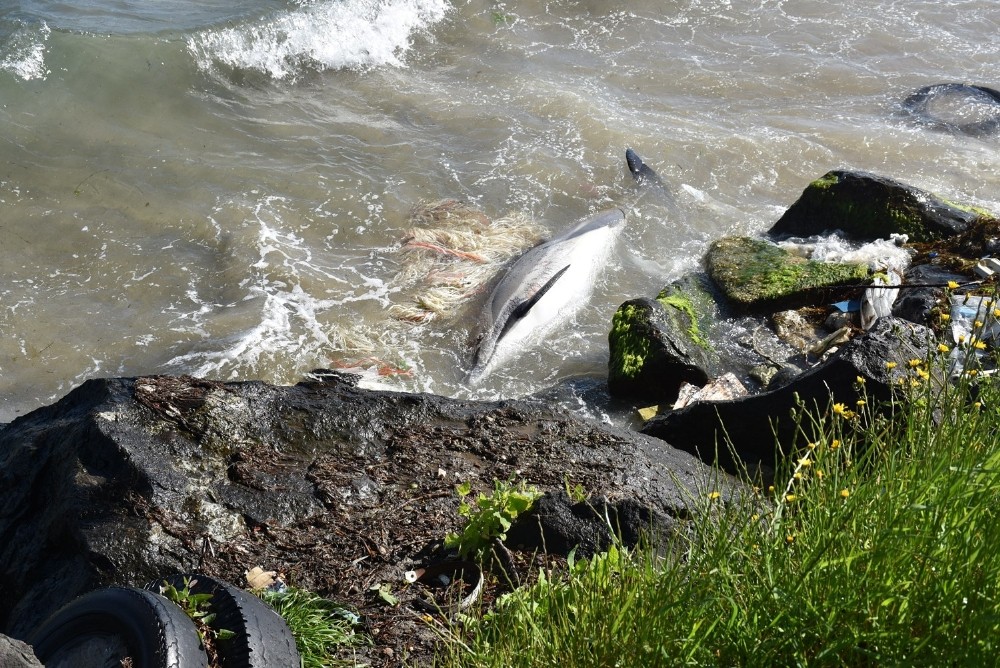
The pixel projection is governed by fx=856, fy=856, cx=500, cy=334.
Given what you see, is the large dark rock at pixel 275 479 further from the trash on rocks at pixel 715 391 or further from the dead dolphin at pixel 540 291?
the dead dolphin at pixel 540 291

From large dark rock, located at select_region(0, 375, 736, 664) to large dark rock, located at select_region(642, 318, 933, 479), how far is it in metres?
0.68

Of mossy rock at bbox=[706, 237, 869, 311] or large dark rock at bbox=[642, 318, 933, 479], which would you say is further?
mossy rock at bbox=[706, 237, 869, 311]

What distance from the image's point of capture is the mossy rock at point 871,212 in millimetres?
8547

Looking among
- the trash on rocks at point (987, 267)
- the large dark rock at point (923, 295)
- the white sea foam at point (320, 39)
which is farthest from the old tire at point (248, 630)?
the white sea foam at point (320, 39)

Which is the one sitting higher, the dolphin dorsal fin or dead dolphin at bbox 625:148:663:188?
dead dolphin at bbox 625:148:663:188

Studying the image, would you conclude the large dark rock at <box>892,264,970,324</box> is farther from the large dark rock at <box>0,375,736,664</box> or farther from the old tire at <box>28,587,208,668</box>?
the old tire at <box>28,587,208,668</box>

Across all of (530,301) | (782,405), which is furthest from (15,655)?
(530,301)

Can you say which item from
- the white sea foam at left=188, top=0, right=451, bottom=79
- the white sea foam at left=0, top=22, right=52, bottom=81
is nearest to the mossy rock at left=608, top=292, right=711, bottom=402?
the white sea foam at left=188, top=0, right=451, bottom=79

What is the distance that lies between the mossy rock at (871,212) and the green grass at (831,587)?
614 cm

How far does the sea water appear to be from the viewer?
25.5 ft

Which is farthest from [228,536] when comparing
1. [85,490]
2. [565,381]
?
[565,381]

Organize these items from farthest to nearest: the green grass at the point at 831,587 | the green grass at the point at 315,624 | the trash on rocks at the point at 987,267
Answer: the trash on rocks at the point at 987,267
the green grass at the point at 315,624
the green grass at the point at 831,587

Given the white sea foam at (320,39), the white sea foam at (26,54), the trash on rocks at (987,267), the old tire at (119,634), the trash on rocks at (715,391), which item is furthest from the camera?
the white sea foam at (320,39)

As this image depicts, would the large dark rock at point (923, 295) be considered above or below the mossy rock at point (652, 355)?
above
